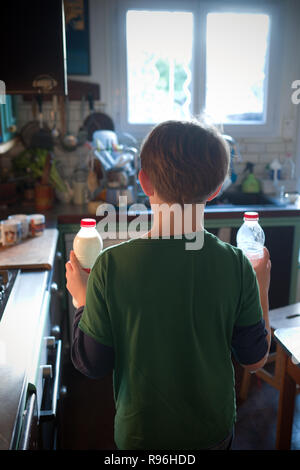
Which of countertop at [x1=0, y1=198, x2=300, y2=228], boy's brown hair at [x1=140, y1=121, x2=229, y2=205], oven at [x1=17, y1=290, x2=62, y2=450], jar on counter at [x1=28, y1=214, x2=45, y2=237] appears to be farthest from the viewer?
countertop at [x1=0, y1=198, x2=300, y2=228]

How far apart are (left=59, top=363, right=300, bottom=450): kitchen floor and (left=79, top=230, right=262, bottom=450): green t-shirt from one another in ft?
3.73

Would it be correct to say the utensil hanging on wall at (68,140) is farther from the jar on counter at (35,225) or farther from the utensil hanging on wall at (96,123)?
the jar on counter at (35,225)

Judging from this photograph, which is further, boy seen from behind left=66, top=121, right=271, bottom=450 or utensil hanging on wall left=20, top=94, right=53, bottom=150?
utensil hanging on wall left=20, top=94, right=53, bottom=150

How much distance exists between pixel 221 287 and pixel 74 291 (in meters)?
0.32

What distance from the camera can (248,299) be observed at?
93cm

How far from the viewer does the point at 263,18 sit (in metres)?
3.24

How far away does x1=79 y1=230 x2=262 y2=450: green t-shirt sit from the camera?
0.86 metres

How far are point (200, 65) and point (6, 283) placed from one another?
2288 mm

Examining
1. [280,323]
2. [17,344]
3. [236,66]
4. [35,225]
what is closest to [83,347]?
[17,344]

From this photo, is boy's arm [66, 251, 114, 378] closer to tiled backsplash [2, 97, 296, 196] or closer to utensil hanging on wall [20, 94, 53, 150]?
utensil hanging on wall [20, 94, 53, 150]

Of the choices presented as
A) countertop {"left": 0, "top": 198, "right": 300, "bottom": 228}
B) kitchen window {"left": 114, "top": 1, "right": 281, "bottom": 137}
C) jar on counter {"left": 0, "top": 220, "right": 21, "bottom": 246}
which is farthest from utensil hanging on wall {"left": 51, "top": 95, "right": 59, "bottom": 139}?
jar on counter {"left": 0, "top": 220, "right": 21, "bottom": 246}

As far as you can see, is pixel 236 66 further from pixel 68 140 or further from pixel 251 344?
pixel 251 344

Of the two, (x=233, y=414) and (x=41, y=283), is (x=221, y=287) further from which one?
(x=41, y=283)

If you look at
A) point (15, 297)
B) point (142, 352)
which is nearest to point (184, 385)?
point (142, 352)
